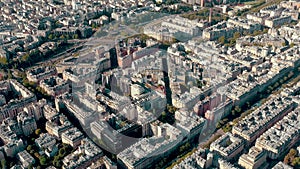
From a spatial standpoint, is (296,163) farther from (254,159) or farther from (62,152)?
(62,152)

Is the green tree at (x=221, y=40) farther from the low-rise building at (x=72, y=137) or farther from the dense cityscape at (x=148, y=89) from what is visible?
the low-rise building at (x=72, y=137)

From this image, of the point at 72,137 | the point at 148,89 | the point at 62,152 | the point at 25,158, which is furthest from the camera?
the point at 148,89

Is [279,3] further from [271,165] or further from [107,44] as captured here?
[271,165]

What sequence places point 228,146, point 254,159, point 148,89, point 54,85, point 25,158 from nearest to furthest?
point 254,159 → point 25,158 → point 228,146 → point 148,89 → point 54,85

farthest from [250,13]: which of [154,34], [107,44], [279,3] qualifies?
[107,44]

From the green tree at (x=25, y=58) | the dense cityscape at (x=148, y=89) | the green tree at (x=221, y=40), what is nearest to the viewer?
the dense cityscape at (x=148, y=89)

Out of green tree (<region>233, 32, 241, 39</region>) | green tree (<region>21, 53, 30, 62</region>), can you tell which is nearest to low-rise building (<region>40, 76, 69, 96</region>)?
green tree (<region>21, 53, 30, 62</region>)

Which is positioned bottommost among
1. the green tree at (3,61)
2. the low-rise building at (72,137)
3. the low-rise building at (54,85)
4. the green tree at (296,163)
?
the green tree at (296,163)

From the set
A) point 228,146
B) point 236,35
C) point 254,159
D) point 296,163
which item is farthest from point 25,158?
point 236,35

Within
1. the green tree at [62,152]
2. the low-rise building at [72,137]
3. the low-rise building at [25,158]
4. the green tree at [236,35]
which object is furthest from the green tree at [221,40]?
the low-rise building at [25,158]
